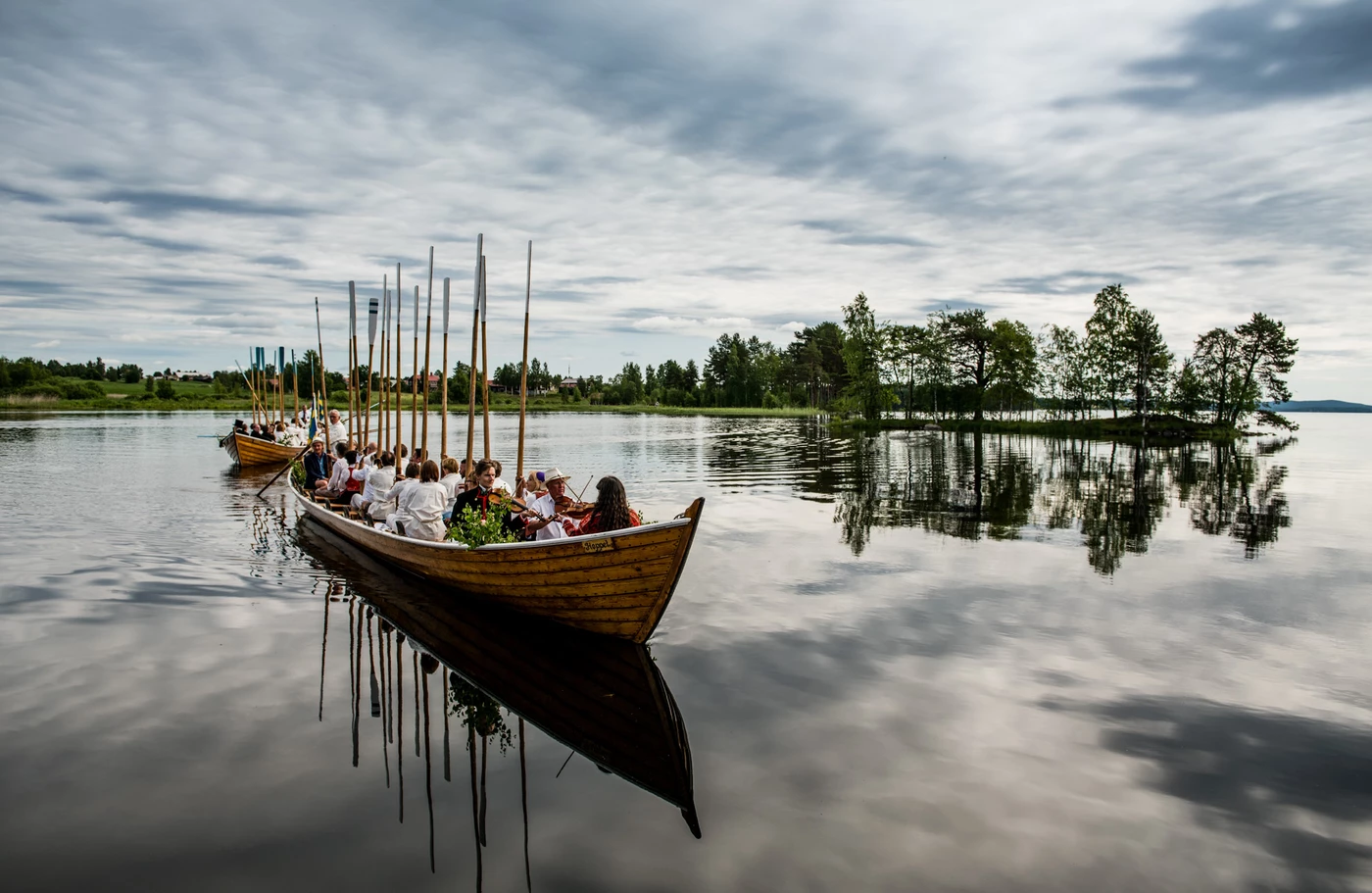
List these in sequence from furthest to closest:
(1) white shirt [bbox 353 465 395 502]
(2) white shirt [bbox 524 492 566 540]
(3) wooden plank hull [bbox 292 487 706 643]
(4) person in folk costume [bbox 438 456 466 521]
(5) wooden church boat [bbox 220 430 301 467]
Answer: (5) wooden church boat [bbox 220 430 301 467] → (1) white shirt [bbox 353 465 395 502] → (4) person in folk costume [bbox 438 456 466 521] → (2) white shirt [bbox 524 492 566 540] → (3) wooden plank hull [bbox 292 487 706 643]

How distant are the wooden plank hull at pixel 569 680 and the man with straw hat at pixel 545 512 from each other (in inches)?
54.6

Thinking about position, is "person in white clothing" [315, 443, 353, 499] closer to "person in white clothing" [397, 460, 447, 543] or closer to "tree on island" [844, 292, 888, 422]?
"person in white clothing" [397, 460, 447, 543]

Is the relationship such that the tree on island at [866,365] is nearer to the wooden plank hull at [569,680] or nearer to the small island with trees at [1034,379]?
the small island with trees at [1034,379]

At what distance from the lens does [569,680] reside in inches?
389

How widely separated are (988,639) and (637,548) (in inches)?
210

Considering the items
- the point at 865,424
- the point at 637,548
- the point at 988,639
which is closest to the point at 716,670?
the point at 637,548

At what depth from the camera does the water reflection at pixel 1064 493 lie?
20875 mm

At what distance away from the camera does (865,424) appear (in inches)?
3162

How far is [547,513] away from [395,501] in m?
5.01

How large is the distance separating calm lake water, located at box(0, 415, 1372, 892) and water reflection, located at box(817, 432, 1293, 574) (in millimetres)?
2038

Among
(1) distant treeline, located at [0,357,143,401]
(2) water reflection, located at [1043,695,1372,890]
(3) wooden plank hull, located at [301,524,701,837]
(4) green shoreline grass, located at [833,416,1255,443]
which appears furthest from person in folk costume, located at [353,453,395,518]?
(1) distant treeline, located at [0,357,143,401]

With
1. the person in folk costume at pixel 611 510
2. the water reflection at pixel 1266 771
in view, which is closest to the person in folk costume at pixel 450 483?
the person in folk costume at pixel 611 510

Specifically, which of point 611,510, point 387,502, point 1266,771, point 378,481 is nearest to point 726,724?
point 611,510

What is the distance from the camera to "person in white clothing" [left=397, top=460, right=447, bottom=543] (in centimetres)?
1436
